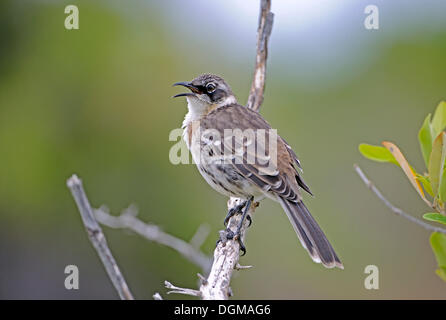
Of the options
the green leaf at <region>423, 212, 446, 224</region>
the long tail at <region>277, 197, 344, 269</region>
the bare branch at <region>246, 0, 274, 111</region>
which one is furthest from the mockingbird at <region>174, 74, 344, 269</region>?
the green leaf at <region>423, 212, 446, 224</region>

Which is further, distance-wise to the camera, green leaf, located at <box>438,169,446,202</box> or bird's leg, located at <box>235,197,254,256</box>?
bird's leg, located at <box>235,197,254,256</box>

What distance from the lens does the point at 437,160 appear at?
267 cm

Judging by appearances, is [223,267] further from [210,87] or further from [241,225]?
[210,87]

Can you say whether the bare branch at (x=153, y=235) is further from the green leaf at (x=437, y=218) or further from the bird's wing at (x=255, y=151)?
the green leaf at (x=437, y=218)

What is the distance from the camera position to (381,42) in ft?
27.4

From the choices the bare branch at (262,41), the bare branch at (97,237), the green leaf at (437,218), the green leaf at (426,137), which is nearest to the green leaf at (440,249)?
the green leaf at (437,218)

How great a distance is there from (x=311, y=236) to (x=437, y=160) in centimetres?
124

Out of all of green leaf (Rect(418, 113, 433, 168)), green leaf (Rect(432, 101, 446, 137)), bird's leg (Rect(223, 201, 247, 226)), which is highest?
green leaf (Rect(432, 101, 446, 137))

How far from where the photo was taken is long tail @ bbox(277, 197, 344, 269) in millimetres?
3543

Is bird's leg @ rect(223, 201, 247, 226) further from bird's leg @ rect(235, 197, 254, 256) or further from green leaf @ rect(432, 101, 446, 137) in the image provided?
green leaf @ rect(432, 101, 446, 137)

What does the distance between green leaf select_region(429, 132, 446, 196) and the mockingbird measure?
1051 millimetres

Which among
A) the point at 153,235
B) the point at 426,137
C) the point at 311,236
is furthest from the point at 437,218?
the point at 153,235

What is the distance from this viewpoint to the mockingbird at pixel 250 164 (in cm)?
375

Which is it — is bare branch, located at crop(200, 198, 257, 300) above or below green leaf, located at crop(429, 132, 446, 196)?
below
